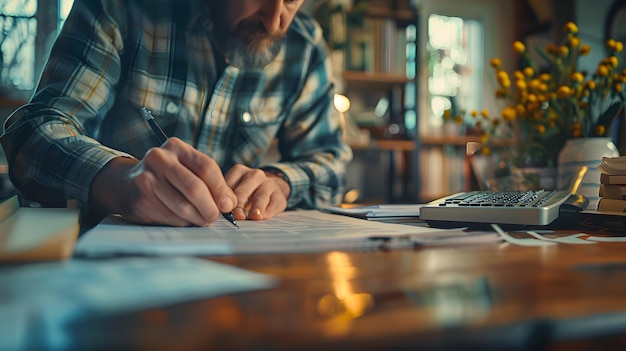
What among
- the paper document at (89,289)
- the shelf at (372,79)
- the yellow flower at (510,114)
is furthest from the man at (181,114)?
the shelf at (372,79)

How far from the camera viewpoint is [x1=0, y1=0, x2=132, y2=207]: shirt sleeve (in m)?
0.66

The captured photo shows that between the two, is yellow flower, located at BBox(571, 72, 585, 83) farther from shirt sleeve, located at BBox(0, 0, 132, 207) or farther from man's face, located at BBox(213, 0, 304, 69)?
shirt sleeve, located at BBox(0, 0, 132, 207)

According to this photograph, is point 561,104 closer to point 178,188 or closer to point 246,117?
point 246,117

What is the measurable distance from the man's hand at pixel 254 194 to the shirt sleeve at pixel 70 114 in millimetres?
161

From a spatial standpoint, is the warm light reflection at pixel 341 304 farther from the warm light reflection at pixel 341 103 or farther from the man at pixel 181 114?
the warm light reflection at pixel 341 103

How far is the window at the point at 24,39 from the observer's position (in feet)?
7.48

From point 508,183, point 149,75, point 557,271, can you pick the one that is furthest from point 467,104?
point 557,271

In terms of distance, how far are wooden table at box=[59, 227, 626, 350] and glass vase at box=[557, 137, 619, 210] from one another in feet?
1.79

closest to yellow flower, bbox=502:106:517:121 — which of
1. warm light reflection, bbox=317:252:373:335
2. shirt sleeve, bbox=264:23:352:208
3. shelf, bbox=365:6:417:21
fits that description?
shirt sleeve, bbox=264:23:352:208

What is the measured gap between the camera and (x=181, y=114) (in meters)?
1.05

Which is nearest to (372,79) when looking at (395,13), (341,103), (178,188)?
(341,103)

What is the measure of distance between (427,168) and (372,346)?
2.95 m

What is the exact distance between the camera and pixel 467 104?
11.6 ft

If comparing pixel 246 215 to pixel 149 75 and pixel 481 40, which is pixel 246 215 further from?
→ pixel 481 40
